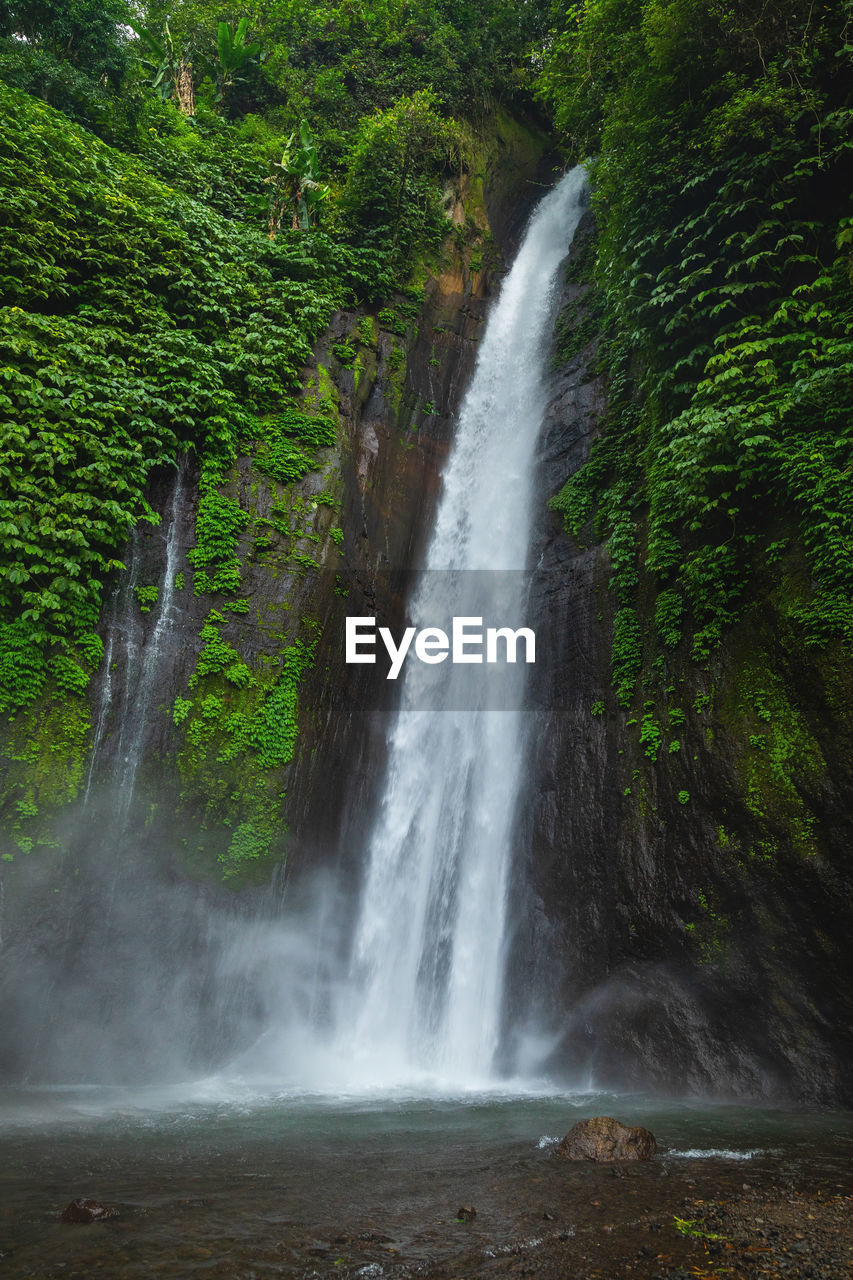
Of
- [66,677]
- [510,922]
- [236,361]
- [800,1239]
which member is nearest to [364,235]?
[236,361]

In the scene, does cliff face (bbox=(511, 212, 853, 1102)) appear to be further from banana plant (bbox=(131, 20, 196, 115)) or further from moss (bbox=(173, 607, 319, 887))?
banana plant (bbox=(131, 20, 196, 115))

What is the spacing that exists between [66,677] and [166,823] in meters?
2.59

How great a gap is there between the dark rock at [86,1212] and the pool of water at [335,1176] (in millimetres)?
90

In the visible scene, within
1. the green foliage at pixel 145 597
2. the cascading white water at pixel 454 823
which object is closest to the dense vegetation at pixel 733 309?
the cascading white water at pixel 454 823

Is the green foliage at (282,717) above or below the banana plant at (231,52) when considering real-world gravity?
below

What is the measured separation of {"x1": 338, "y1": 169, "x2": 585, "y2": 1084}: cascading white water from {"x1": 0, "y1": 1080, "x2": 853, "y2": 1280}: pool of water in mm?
2554

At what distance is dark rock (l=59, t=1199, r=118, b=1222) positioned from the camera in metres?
3.64

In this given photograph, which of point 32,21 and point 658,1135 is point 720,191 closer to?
point 658,1135

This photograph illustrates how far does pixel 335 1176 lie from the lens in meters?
4.68

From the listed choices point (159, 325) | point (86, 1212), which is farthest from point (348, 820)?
point (159, 325)

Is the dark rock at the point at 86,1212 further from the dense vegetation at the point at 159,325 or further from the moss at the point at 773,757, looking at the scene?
the moss at the point at 773,757

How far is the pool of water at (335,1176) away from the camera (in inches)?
130

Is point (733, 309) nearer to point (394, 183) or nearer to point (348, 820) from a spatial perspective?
point (348, 820)

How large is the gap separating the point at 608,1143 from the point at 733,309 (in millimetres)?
10403
